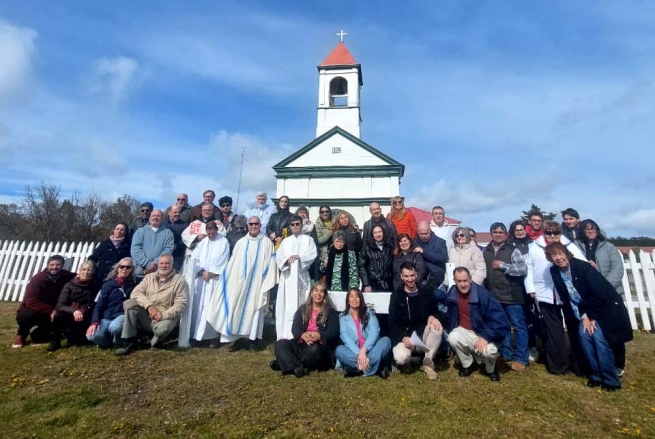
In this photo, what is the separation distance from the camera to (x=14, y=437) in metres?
2.86

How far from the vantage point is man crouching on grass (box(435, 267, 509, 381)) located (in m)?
4.32

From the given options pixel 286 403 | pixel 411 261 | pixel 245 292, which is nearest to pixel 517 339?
pixel 411 261

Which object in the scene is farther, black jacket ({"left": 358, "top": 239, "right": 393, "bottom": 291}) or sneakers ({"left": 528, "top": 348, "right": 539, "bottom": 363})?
black jacket ({"left": 358, "top": 239, "right": 393, "bottom": 291})

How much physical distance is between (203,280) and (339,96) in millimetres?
20045

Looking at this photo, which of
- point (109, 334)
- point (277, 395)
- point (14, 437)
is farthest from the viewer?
point (109, 334)

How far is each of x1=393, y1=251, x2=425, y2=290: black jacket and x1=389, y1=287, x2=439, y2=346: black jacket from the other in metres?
0.30

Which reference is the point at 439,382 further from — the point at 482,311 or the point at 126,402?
the point at 126,402

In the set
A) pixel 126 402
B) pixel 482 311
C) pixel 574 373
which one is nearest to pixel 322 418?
pixel 126 402

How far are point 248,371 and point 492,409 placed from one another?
2920 millimetres

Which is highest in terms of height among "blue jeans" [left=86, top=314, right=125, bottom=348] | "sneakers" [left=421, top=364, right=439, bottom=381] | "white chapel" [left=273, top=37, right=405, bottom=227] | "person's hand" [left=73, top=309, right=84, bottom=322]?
"white chapel" [left=273, top=37, right=405, bottom=227]

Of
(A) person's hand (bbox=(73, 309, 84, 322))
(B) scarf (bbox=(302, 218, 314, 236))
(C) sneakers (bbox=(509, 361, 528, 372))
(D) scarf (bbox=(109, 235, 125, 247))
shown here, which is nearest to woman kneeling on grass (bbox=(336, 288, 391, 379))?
(C) sneakers (bbox=(509, 361, 528, 372))

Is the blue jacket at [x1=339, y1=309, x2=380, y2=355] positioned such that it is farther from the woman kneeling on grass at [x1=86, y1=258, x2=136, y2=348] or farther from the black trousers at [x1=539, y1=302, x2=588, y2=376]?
the woman kneeling on grass at [x1=86, y1=258, x2=136, y2=348]

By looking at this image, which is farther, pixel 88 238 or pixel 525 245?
pixel 88 238

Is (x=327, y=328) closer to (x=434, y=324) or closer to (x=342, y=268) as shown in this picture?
(x=342, y=268)
